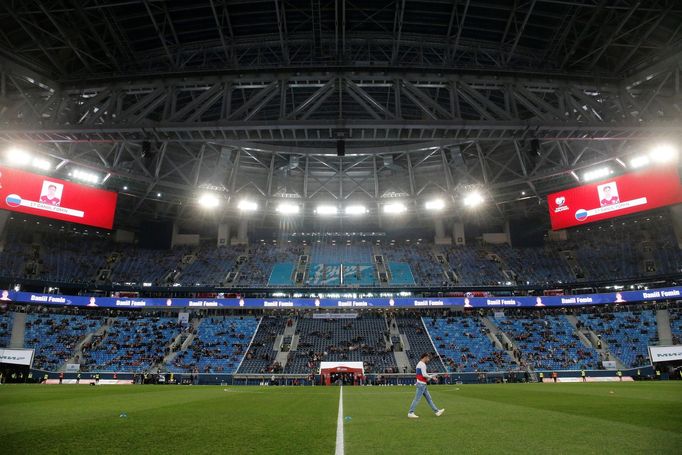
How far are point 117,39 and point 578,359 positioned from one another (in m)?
47.3

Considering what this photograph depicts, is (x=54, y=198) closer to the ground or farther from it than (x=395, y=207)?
A: closer to the ground

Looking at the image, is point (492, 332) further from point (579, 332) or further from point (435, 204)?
point (435, 204)

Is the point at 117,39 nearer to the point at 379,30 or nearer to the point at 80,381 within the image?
the point at 379,30

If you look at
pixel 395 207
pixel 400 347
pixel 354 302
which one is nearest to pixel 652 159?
pixel 395 207

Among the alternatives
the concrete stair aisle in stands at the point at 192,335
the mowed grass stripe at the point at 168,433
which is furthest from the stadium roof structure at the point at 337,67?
the concrete stair aisle in stands at the point at 192,335

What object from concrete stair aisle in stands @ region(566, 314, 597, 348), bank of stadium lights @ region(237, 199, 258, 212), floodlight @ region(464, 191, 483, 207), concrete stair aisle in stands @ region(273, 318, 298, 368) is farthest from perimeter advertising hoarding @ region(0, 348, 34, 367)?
concrete stair aisle in stands @ region(566, 314, 597, 348)

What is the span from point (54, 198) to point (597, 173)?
50718mm

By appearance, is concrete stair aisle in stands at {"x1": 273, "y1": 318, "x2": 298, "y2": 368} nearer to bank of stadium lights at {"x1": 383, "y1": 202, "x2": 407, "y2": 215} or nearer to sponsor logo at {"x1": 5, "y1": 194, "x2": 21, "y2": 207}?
bank of stadium lights at {"x1": 383, "y1": 202, "x2": 407, "y2": 215}

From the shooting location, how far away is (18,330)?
142 ft

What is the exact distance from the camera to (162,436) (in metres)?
7.12

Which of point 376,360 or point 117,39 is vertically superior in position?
point 117,39

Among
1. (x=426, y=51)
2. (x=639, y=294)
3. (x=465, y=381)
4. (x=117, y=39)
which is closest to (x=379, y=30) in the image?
(x=426, y=51)

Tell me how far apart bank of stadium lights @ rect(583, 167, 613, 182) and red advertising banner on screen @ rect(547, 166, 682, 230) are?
1.49 metres

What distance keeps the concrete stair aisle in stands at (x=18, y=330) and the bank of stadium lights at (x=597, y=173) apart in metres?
60.9
